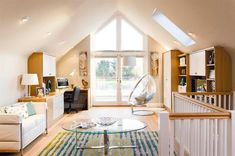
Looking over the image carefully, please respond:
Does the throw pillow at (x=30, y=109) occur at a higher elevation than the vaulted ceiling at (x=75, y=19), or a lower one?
lower

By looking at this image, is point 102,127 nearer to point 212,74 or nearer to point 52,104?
point 52,104

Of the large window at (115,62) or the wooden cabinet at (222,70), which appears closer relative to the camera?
the wooden cabinet at (222,70)

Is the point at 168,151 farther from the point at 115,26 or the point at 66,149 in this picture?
the point at 115,26

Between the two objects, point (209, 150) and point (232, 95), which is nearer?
point (209, 150)

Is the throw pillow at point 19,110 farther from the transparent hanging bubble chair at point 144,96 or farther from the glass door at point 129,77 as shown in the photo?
the glass door at point 129,77

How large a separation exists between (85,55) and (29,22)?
199 inches

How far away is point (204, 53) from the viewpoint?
19.1ft

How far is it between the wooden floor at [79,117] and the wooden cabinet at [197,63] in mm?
1698

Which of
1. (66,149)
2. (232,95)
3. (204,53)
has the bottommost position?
(66,149)

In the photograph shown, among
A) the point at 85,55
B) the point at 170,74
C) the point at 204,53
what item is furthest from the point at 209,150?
the point at 85,55

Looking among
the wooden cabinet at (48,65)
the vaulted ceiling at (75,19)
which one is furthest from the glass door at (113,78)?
the vaulted ceiling at (75,19)

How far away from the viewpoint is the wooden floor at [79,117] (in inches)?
185

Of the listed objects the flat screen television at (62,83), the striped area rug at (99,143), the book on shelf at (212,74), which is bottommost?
the striped area rug at (99,143)

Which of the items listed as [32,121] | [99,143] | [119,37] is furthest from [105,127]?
[119,37]
